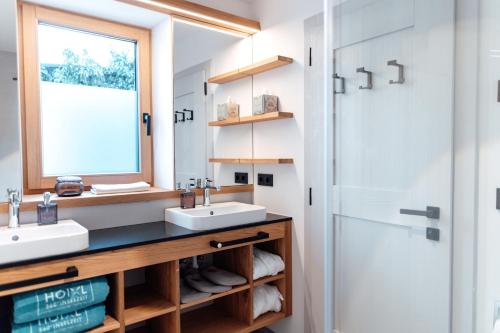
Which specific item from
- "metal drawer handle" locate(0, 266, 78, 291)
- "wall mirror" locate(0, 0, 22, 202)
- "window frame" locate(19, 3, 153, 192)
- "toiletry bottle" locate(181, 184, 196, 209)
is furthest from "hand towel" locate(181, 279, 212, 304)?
"wall mirror" locate(0, 0, 22, 202)

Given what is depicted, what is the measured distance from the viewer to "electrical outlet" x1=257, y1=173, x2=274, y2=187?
2490 mm

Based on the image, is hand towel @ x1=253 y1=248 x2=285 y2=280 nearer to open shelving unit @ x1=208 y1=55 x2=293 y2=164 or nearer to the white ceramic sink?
open shelving unit @ x1=208 y1=55 x2=293 y2=164

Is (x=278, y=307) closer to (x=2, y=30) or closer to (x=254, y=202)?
(x=254, y=202)

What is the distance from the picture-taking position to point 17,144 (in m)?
1.84

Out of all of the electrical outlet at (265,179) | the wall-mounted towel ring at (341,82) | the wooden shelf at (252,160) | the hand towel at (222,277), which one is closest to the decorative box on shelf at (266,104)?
the wooden shelf at (252,160)

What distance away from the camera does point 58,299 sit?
1.43 meters

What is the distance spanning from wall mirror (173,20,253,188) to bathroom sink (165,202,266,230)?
0.25 metres

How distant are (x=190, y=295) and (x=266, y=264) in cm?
51

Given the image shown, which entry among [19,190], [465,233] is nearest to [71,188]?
[19,190]

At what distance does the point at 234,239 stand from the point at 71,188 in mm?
972

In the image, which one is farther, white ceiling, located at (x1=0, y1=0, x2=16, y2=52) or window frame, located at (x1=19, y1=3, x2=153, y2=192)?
window frame, located at (x1=19, y1=3, x2=153, y2=192)

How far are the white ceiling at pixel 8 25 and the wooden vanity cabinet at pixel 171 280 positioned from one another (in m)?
1.17

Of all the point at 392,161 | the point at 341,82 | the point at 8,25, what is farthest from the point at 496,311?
the point at 8,25

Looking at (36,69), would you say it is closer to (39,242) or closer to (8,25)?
(8,25)
